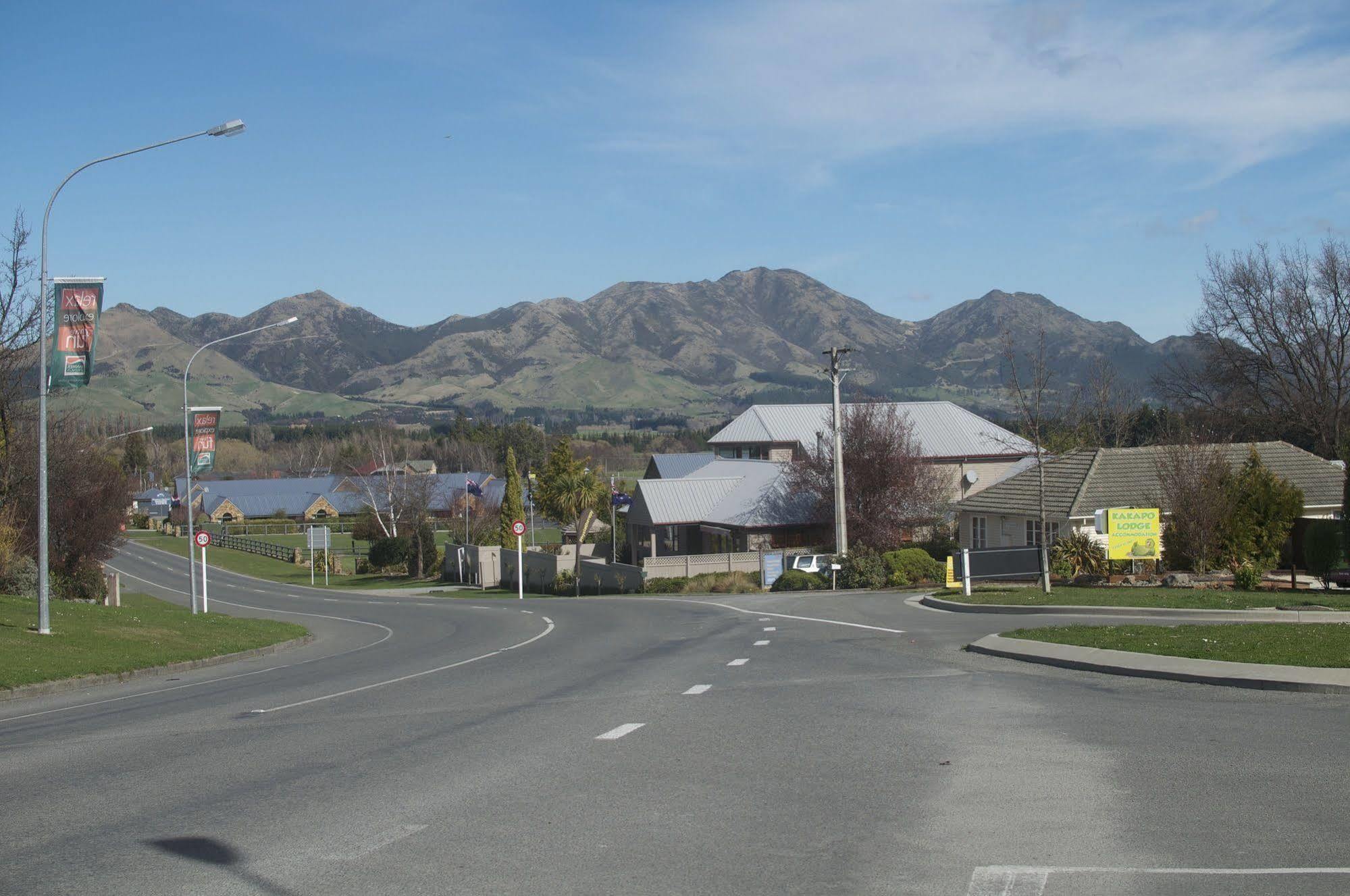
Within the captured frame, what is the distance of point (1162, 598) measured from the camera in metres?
25.6

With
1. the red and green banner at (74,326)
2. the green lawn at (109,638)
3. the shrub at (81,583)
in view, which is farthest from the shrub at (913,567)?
the red and green banner at (74,326)

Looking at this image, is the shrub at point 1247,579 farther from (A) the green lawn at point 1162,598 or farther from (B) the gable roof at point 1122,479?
(B) the gable roof at point 1122,479

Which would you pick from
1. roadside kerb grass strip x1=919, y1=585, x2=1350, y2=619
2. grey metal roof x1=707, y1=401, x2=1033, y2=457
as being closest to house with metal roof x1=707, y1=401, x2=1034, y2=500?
grey metal roof x1=707, y1=401, x2=1033, y2=457

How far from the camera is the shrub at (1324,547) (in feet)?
98.0

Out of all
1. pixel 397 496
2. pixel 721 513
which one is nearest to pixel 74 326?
pixel 721 513

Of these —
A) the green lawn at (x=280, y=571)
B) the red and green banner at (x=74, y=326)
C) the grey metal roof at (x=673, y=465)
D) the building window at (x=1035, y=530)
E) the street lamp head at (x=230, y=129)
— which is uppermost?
the street lamp head at (x=230, y=129)

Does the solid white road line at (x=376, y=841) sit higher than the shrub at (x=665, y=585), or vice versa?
the solid white road line at (x=376, y=841)

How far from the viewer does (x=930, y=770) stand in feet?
29.5

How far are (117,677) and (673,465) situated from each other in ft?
193

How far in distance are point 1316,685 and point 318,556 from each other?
260 feet

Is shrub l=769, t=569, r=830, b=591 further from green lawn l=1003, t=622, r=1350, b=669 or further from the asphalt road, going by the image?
the asphalt road

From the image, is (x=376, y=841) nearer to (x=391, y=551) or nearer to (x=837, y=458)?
(x=837, y=458)

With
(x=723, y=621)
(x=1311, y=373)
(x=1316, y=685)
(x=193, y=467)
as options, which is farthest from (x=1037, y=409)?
(x=1311, y=373)

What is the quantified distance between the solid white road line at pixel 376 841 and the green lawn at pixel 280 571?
64.5 metres
